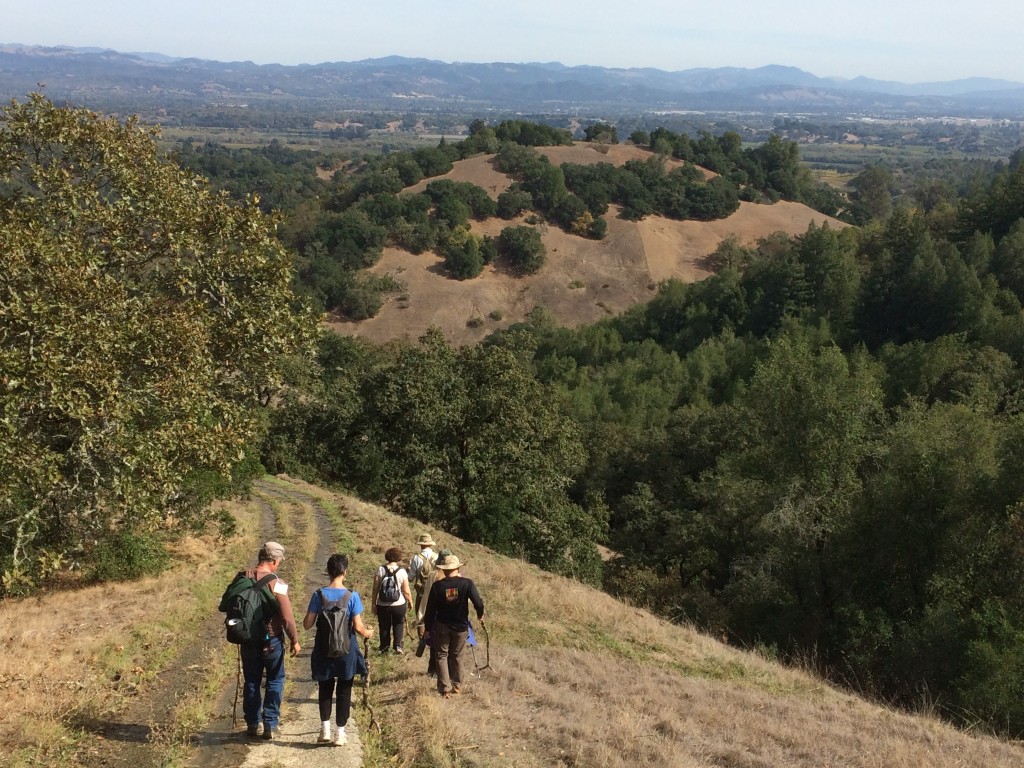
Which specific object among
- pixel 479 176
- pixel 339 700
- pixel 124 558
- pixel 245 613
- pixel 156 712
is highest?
pixel 479 176

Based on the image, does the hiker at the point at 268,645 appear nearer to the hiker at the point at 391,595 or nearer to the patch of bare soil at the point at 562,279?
the hiker at the point at 391,595

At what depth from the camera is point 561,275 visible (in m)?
107

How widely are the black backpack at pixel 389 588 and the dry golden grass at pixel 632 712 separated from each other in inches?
40.8

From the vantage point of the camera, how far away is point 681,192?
121 metres

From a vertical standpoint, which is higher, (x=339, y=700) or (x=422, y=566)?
(x=339, y=700)

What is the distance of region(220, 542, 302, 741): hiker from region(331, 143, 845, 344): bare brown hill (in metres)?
82.4

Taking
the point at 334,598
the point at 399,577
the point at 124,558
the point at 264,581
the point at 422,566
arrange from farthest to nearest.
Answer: the point at 124,558, the point at 422,566, the point at 399,577, the point at 334,598, the point at 264,581

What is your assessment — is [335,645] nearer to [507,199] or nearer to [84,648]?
[84,648]

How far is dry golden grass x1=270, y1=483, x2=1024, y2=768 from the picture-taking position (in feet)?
28.9

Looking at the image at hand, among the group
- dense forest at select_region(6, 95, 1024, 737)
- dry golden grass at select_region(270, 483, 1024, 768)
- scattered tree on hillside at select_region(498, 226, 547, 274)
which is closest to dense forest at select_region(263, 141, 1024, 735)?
dense forest at select_region(6, 95, 1024, 737)

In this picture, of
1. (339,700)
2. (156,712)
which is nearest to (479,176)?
(156,712)

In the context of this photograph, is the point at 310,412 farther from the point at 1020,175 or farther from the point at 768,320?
the point at 1020,175

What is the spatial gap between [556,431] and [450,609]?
19.5 m

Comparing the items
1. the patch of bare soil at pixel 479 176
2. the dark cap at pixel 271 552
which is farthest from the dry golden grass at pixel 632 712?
the patch of bare soil at pixel 479 176
